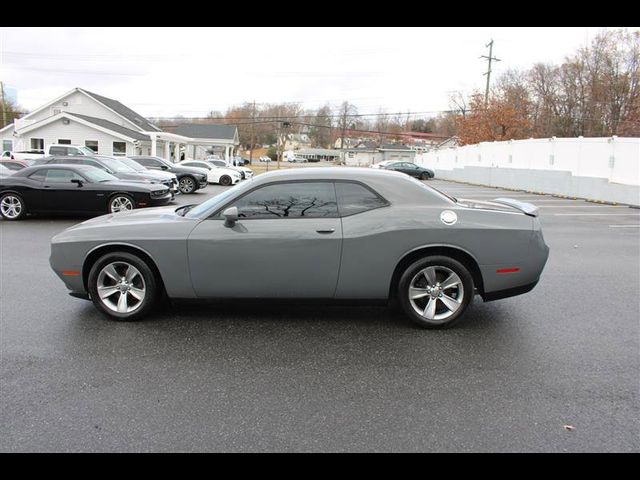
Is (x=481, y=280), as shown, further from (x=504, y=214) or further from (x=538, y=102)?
(x=538, y=102)

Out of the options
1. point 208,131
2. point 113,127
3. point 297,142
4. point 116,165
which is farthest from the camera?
point 297,142

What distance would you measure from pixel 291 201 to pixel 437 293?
167 centimetres

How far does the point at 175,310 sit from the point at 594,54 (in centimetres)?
5109

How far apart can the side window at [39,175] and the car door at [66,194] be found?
4.2 inches

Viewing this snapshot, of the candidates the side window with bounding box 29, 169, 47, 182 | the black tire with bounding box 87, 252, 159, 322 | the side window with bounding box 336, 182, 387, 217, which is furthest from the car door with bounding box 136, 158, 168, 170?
the side window with bounding box 336, 182, 387, 217

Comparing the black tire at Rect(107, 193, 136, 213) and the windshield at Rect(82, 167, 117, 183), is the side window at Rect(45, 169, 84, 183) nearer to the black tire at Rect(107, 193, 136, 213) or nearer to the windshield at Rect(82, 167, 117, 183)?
the windshield at Rect(82, 167, 117, 183)

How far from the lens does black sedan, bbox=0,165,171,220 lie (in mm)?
11945

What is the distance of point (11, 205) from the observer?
473 inches

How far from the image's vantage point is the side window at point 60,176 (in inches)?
474

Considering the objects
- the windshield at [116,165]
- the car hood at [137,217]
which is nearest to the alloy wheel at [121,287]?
the car hood at [137,217]

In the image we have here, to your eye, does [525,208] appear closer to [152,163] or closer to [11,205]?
[11,205]

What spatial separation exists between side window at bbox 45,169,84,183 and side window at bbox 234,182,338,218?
9.10 meters

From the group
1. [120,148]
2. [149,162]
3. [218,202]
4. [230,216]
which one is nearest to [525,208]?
[230,216]

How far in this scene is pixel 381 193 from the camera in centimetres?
478
